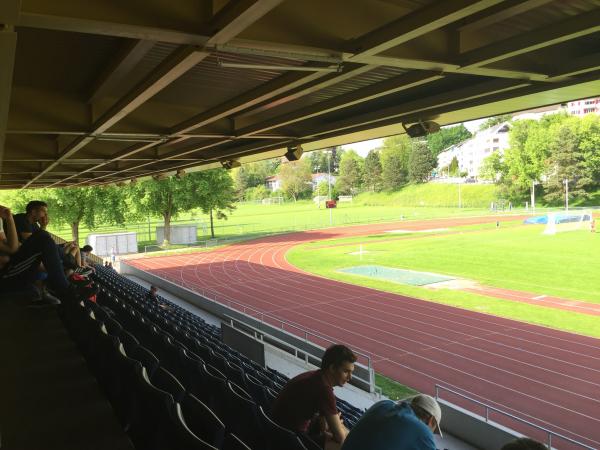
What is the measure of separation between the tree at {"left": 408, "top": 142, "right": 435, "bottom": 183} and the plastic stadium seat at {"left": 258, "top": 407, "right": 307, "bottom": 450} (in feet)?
325

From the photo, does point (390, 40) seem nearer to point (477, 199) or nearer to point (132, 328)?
point (132, 328)

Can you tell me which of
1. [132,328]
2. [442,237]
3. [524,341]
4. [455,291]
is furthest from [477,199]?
[132,328]

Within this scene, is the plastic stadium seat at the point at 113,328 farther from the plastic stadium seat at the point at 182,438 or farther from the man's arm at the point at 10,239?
the plastic stadium seat at the point at 182,438

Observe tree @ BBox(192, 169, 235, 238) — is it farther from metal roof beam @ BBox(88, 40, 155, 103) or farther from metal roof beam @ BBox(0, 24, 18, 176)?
metal roof beam @ BBox(0, 24, 18, 176)

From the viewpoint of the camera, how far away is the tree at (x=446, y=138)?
126 metres

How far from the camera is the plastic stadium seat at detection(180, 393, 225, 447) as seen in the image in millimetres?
1781

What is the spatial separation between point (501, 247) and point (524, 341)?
2241 cm

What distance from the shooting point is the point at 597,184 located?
229ft

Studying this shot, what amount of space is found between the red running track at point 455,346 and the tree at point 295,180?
3133 inches

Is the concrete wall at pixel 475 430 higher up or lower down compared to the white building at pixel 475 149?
lower down

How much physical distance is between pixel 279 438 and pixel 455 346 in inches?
476

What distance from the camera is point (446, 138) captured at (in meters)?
127

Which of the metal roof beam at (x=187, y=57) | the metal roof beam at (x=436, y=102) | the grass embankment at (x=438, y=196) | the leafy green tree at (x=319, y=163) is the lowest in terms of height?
the grass embankment at (x=438, y=196)

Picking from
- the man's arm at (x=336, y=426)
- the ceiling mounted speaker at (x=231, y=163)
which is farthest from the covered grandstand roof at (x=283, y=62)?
the ceiling mounted speaker at (x=231, y=163)
